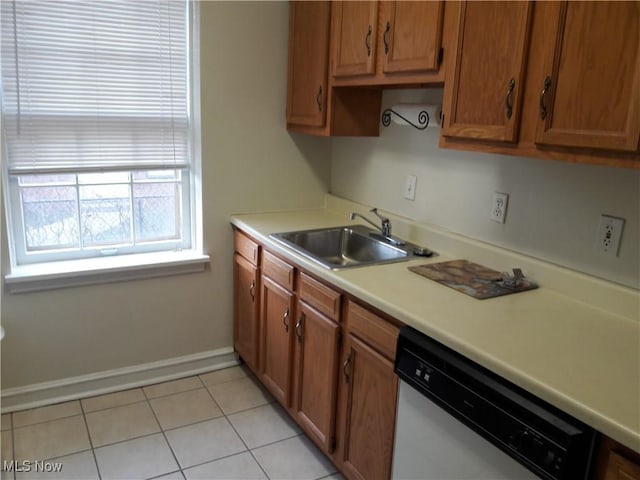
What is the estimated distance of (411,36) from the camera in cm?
191

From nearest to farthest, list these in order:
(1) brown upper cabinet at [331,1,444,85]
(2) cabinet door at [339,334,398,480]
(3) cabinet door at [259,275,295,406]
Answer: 1. (2) cabinet door at [339,334,398,480]
2. (1) brown upper cabinet at [331,1,444,85]
3. (3) cabinet door at [259,275,295,406]

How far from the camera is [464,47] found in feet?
5.53

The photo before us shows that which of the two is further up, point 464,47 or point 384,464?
point 464,47

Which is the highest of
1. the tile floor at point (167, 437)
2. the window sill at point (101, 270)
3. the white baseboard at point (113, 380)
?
the window sill at point (101, 270)

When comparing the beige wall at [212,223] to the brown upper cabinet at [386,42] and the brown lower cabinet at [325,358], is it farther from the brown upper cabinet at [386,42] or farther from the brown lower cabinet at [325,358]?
the brown upper cabinet at [386,42]

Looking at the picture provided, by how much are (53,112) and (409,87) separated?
1619mm

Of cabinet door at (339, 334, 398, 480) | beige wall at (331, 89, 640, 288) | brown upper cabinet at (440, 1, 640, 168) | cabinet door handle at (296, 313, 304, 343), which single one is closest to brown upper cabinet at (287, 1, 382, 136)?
beige wall at (331, 89, 640, 288)

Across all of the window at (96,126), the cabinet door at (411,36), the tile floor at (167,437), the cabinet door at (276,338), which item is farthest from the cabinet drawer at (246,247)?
the cabinet door at (411,36)

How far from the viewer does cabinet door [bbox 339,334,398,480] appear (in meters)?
1.72

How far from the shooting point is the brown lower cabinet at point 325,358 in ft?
5.77

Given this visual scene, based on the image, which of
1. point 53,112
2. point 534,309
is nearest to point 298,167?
point 53,112

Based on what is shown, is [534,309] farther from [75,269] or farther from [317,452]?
[75,269]

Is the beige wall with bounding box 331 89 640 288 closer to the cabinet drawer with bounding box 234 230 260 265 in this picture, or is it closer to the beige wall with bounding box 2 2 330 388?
the beige wall with bounding box 2 2 330 388

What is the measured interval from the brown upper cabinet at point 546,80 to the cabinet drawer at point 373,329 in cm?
65
